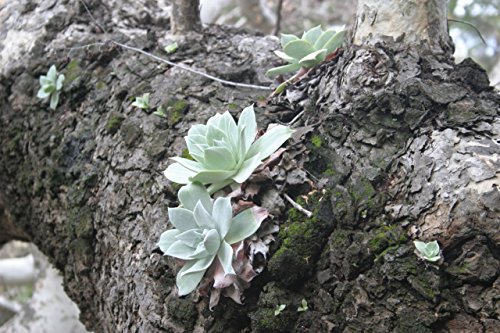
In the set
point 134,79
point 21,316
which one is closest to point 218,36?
point 134,79

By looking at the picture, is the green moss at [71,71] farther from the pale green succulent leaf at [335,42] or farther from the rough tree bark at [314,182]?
the pale green succulent leaf at [335,42]

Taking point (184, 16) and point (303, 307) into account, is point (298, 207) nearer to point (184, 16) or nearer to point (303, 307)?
point (303, 307)

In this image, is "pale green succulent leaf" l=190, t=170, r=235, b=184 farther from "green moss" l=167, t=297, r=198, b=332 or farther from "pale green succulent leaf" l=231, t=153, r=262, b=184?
"green moss" l=167, t=297, r=198, b=332

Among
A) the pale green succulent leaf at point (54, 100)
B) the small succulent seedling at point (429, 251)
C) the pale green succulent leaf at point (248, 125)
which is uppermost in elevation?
the pale green succulent leaf at point (248, 125)

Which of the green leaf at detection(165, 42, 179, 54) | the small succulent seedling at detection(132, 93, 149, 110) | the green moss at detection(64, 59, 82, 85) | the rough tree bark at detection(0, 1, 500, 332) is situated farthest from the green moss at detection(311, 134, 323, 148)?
the green moss at detection(64, 59, 82, 85)

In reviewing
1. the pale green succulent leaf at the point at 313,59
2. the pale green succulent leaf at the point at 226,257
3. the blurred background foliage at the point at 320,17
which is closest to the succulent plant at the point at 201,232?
the pale green succulent leaf at the point at 226,257

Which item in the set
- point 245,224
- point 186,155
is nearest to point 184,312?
point 245,224

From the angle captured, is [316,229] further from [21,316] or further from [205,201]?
[21,316]
